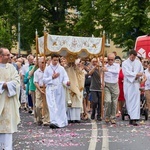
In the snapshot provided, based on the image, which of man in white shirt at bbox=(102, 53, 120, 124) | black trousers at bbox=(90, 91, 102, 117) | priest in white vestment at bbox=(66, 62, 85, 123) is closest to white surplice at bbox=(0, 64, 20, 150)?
man in white shirt at bbox=(102, 53, 120, 124)

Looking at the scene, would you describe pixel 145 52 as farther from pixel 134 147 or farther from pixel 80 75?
pixel 134 147

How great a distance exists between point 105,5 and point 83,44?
28409mm

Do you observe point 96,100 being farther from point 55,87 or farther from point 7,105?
point 7,105

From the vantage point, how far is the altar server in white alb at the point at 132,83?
59.9ft

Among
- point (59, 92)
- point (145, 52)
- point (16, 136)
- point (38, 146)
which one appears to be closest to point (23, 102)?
point (145, 52)

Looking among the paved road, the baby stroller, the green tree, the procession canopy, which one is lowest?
the paved road

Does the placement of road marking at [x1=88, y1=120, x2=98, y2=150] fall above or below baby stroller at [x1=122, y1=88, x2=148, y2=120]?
below

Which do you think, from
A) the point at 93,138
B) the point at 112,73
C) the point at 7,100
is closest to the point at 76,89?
the point at 112,73

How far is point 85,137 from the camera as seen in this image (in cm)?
1505

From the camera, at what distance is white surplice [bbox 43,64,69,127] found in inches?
703

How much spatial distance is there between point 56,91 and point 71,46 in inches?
81.6

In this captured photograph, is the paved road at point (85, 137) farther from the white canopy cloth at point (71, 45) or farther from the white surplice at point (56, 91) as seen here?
the white canopy cloth at point (71, 45)

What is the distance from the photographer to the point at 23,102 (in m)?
26.1

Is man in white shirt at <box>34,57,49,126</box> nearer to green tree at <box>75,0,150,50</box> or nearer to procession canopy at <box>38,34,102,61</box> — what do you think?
procession canopy at <box>38,34,102,61</box>
